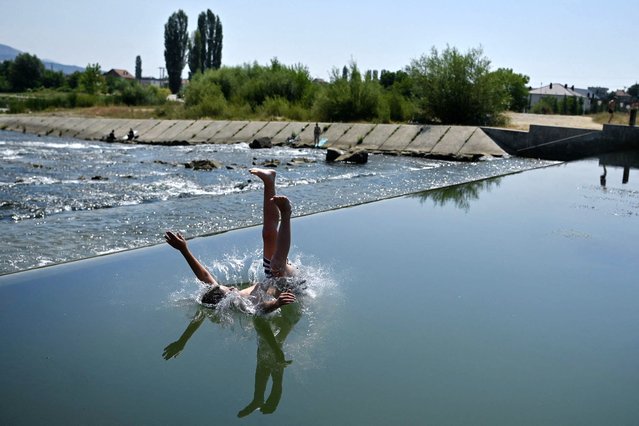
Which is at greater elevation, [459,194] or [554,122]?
[554,122]

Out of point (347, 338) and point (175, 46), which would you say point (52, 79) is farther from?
point (347, 338)

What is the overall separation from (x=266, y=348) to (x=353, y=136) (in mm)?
20281

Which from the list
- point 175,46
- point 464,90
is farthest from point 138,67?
point 464,90

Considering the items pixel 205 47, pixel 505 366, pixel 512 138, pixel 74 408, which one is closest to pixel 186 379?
pixel 74 408

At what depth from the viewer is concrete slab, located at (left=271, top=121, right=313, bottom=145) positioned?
83.8 ft

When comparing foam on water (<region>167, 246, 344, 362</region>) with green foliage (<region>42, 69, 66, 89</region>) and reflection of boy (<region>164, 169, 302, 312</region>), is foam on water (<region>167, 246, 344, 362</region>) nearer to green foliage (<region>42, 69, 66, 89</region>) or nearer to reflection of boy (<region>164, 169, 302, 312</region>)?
reflection of boy (<region>164, 169, 302, 312</region>)

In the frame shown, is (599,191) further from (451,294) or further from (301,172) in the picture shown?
(451,294)

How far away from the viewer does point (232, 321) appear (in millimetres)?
5125

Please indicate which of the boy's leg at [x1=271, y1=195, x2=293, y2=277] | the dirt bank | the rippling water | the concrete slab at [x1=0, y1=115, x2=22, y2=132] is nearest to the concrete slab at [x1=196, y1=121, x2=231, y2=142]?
the rippling water

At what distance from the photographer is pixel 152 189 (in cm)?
1310

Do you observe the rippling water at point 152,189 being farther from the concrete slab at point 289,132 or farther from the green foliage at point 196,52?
the green foliage at point 196,52

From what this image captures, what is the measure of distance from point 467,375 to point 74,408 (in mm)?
2470

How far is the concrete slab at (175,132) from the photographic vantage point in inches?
1100

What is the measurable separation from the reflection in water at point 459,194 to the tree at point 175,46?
69278 millimetres
